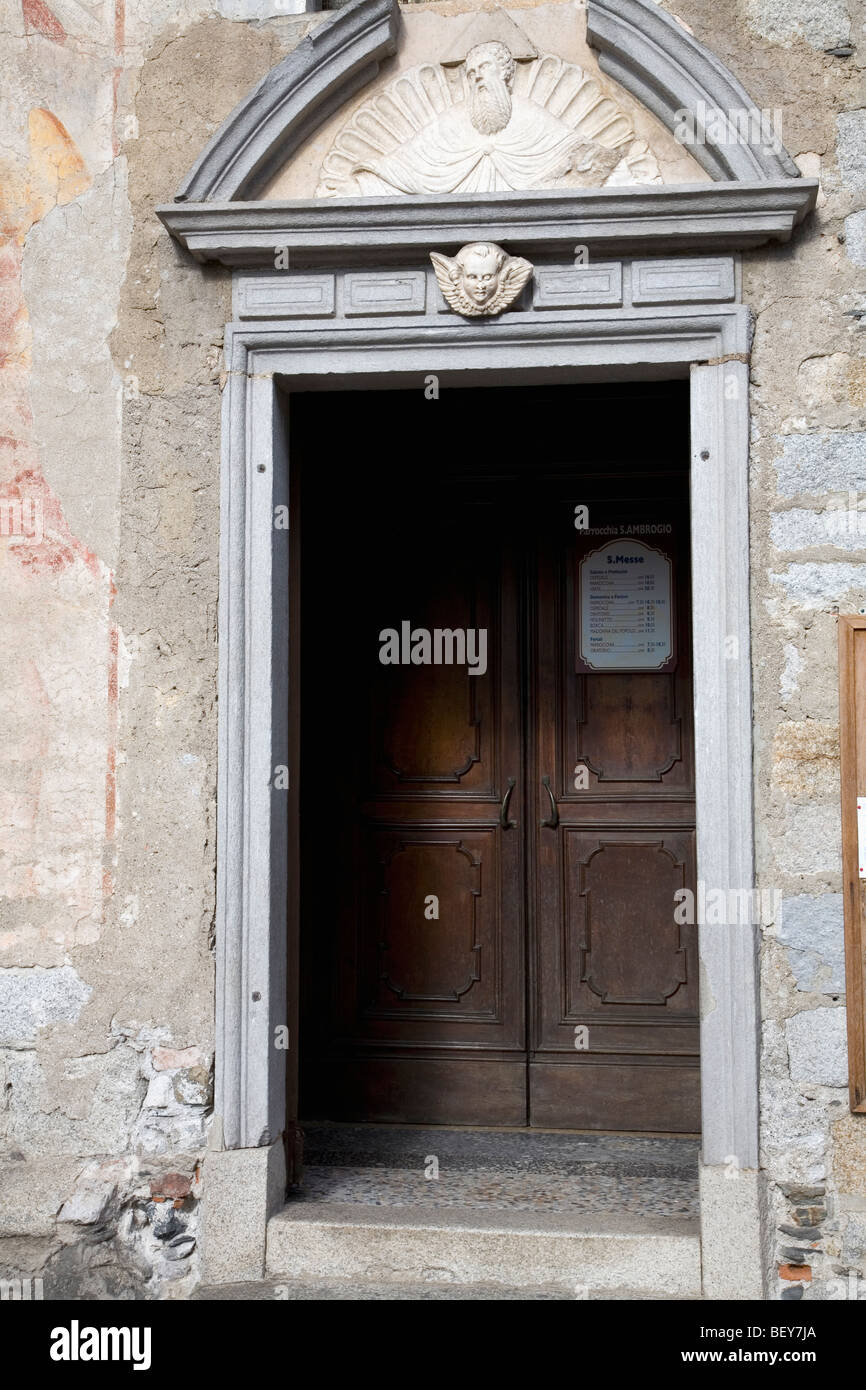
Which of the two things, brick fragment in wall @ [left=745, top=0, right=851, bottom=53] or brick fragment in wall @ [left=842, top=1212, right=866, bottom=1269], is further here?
brick fragment in wall @ [left=745, top=0, right=851, bottom=53]

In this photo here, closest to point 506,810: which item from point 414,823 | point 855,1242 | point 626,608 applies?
point 414,823

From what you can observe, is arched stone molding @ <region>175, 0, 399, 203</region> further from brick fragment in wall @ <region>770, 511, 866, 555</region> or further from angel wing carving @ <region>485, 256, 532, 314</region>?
brick fragment in wall @ <region>770, 511, 866, 555</region>

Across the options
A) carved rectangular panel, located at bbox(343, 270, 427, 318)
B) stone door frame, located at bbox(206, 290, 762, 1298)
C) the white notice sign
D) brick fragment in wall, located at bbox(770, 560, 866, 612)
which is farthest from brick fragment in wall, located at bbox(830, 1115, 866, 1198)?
carved rectangular panel, located at bbox(343, 270, 427, 318)

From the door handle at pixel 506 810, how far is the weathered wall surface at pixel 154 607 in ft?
4.49

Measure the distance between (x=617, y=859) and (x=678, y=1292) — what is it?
1.60 meters

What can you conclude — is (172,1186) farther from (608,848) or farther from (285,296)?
(285,296)

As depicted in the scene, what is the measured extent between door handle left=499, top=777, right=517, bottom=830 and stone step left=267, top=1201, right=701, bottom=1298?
1.46 metres

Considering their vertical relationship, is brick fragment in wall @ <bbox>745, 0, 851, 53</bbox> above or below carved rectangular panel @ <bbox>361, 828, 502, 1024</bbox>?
above

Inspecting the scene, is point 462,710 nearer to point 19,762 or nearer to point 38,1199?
point 19,762

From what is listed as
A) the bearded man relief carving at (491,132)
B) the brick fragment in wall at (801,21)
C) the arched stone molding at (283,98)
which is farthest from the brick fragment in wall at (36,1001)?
the brick fragment in wall at (801,21)

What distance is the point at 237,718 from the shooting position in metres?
3.61

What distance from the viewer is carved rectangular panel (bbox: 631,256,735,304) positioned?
3482 mm

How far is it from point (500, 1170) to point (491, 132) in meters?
3.12

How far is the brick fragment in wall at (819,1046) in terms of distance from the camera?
3334 millimetres
